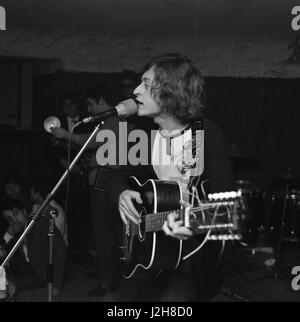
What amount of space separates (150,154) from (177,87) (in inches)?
12.3

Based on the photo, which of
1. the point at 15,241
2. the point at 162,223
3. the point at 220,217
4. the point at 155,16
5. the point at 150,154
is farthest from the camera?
the point at 155,16

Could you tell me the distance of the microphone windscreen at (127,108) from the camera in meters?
2.07

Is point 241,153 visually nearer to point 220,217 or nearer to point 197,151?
point 197,151

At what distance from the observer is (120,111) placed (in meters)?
2.07

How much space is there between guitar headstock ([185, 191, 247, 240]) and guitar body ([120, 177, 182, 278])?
19 cm

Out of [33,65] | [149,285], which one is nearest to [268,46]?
[33,65]

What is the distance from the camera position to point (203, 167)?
2027 mm

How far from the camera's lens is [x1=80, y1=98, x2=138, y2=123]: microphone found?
2.07 m

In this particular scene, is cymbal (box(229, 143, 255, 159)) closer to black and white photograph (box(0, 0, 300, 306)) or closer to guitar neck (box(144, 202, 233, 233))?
black and white photograph (box(0, 0, 300, 306))

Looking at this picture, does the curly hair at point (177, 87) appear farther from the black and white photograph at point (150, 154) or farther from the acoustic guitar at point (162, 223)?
the acoustic guitar at point (162, 223)

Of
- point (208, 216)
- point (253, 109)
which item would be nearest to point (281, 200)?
point (253, 109)

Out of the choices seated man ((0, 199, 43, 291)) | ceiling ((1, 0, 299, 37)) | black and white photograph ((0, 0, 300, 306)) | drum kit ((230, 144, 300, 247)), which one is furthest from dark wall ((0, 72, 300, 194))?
seated man ((0, 199, 43, 291))
